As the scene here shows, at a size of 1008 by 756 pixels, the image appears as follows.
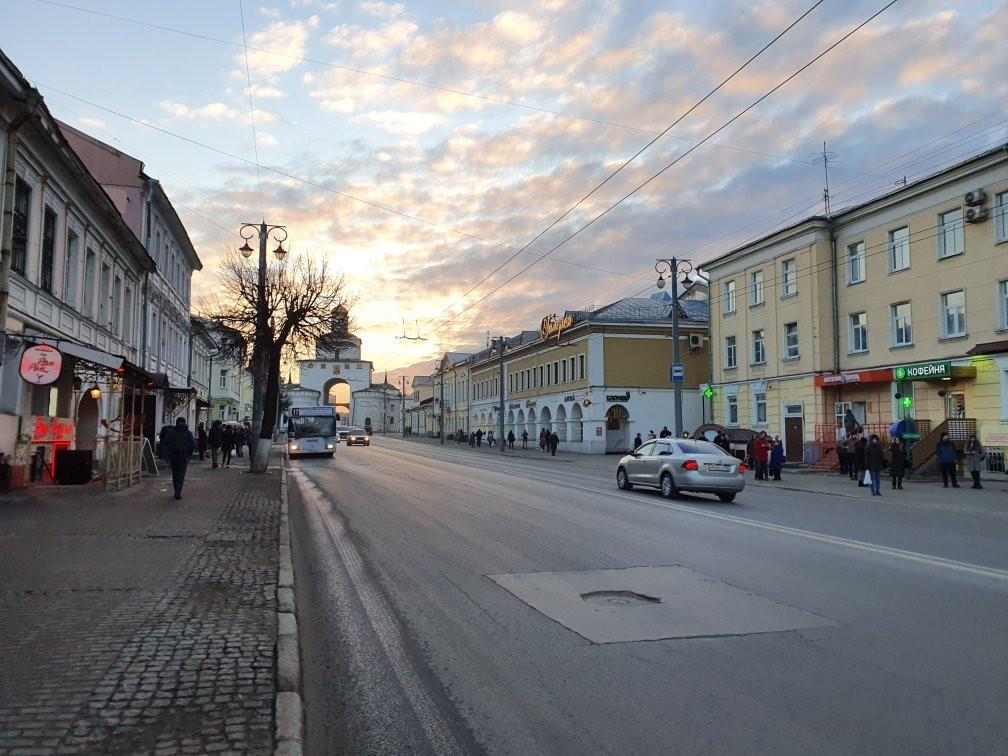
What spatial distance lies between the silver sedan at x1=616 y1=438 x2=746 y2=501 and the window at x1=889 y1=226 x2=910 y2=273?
16.7 meters

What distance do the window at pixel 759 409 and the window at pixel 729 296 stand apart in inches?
198

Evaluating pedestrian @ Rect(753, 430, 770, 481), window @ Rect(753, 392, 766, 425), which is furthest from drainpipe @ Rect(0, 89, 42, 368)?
window @ Rect(753, 392, 766, 425)

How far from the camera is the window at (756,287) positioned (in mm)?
38938

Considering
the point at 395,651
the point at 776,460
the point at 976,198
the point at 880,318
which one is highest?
the point at 976,198

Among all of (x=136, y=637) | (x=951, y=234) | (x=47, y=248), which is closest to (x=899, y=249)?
(x=951, y=234)

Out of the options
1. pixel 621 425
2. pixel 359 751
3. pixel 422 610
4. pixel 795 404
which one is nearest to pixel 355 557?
pixel 422 610

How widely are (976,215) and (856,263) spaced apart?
672cm

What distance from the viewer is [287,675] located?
Answer: 16.5ft

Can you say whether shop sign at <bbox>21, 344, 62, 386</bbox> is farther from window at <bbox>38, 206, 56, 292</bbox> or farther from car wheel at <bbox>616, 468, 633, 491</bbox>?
car wheel at <bbox>616, 468, 633, 491</bbox>

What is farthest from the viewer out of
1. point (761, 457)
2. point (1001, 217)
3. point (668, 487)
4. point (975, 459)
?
point (761, 457)

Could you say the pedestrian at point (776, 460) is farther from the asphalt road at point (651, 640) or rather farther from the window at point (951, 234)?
the asphalt road at point (651, 640)

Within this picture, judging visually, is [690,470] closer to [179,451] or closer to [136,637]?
[179,451]

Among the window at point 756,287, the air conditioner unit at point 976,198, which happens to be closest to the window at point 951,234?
the air conditioner unit at point 976,198

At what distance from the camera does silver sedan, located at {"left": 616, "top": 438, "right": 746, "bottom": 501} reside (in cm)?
1805
